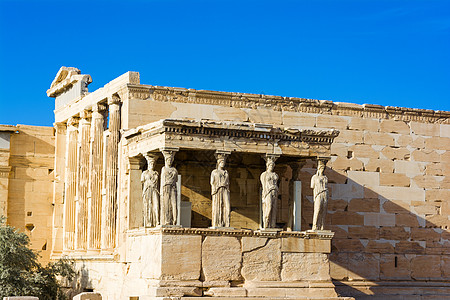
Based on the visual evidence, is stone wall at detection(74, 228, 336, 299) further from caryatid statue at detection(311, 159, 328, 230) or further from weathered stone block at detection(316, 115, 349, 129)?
weathered stone block at detection(316, 115, 349, 129)

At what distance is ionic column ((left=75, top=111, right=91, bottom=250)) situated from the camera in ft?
71.4

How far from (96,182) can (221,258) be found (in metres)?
4.86

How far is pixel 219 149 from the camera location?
17500 mm

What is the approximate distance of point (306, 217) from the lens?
20.5 meters

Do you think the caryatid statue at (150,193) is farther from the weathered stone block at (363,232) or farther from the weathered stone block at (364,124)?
the weathered stone block at (364,124)

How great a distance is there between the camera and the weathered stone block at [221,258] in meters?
17.1

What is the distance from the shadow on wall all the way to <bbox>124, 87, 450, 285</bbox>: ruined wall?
0.02 m

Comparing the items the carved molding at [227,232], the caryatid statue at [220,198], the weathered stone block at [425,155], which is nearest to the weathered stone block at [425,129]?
the weathered stone block at [425,155]

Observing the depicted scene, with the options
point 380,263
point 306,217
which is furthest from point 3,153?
point 380,263

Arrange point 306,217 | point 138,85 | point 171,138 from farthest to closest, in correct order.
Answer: point 306,217
point 138,85
point 171,138

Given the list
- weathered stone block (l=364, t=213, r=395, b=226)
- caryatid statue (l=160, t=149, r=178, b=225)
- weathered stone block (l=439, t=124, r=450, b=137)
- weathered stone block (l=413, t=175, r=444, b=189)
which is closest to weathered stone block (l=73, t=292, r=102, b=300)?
caryatid statue (l=160, t=149, r=178, b=225)

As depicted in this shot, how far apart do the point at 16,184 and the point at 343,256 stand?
8.28m

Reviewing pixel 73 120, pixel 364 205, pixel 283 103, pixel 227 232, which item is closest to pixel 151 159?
pixel 227 232

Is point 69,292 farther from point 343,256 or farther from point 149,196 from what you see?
point 343,256
